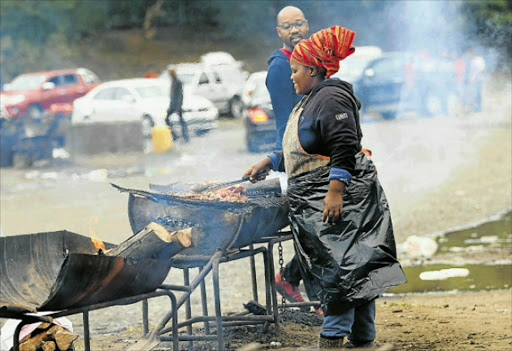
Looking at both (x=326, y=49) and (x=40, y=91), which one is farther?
(x=40, y=91)

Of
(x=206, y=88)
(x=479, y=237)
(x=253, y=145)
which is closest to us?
(x=479, y=237)

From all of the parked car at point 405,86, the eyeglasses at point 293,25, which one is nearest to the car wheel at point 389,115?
the parked car at point 405,86

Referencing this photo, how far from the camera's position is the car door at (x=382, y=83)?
20234mm

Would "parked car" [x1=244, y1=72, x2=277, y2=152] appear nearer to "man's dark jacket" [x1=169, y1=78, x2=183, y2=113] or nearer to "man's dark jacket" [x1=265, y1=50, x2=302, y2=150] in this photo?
"man's dark jacket" [x1=169, y1=78, x2=183, y2=113]

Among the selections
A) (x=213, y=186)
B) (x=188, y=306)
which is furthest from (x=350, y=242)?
(x=188, y=306)

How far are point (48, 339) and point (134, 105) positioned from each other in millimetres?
16831

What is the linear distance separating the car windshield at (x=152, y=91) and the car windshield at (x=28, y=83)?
453cm

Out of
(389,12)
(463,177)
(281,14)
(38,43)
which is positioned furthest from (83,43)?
(281,14)

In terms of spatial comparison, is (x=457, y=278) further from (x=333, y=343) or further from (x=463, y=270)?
(x=333, y=343)

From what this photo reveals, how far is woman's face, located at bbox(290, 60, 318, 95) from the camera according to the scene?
421 cm

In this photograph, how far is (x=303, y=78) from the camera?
4.22m

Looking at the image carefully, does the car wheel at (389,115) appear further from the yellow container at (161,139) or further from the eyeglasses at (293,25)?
the eyeglasses at (293,25)

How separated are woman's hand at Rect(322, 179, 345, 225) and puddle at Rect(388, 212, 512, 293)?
344 cm

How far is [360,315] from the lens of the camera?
4.32 meters
